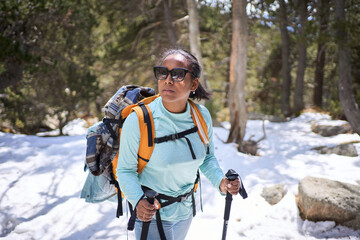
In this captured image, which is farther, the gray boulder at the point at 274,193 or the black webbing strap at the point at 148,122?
the gray boulder at the point at 274,193

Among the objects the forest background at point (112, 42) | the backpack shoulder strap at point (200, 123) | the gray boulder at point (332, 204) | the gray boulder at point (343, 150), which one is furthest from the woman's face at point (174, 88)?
the gray boulder at point (343, 150)

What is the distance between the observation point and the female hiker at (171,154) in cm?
157

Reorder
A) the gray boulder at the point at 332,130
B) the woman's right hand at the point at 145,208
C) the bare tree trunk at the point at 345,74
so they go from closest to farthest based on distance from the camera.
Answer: the woman's right hand at the point at 145,208 → the bare tree trunk at the point at 345,74 → the gray boulder at the point at 332,130

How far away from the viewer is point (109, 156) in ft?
6.33

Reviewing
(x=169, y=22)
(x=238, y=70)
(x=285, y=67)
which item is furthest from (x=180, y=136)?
(x=285, y=67)

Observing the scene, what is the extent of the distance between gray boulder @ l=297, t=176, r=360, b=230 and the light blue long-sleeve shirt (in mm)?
2413

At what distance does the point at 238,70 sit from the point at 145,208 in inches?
246

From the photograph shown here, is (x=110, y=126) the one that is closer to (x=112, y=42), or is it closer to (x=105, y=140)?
(x=105, y=140)

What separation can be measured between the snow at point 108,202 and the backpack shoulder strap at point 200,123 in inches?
87.0

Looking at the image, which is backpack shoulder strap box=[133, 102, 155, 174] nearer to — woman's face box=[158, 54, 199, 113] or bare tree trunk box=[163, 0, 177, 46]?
woman's face box=[158, 54, 199, 113]

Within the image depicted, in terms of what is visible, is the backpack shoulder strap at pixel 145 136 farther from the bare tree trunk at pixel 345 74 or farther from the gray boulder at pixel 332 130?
the gray boulder at pixel 332 130

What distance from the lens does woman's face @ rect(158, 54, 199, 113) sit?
1.69 metres

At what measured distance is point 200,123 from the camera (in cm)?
183

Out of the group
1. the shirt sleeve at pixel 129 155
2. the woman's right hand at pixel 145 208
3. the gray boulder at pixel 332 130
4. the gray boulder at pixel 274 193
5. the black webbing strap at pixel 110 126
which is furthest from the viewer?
the gray boulder at pixel 332 130
